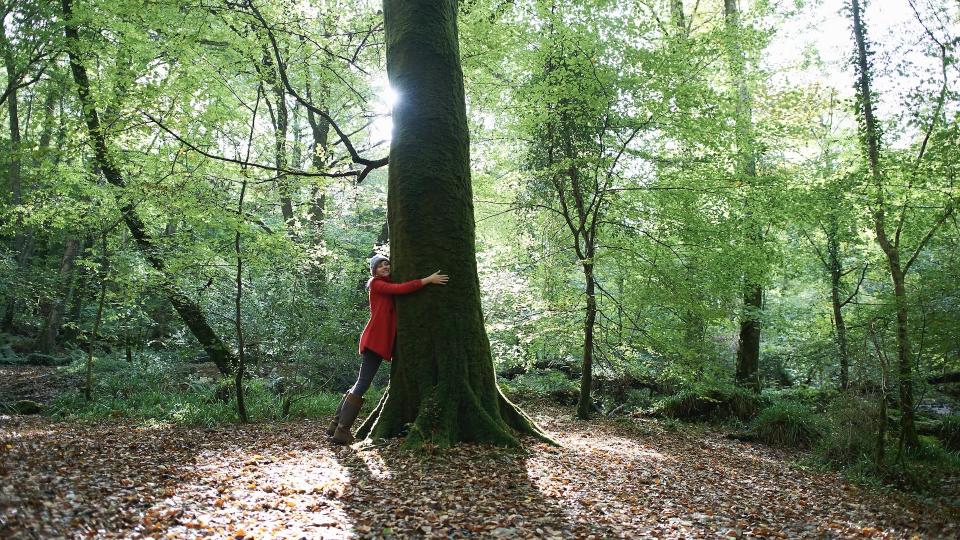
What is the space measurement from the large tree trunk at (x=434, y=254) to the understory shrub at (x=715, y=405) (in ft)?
23.4

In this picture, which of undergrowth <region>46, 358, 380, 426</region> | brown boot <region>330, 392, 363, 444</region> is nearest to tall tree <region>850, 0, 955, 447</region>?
brown boot <region>330, 392, 363, 444</region>

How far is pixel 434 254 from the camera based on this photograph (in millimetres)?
5465

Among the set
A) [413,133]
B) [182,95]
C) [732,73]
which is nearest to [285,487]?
[413,133]

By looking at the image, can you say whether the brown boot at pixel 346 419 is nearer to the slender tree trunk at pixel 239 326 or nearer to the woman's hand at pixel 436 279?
the woman's hand at pixel 436 279

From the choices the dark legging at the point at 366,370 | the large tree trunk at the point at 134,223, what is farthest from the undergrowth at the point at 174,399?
the dark legging at the point at 366,370

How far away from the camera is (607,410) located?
1169 centimetres

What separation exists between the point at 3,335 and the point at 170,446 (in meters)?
16.6

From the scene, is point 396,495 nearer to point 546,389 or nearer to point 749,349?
point 546,389

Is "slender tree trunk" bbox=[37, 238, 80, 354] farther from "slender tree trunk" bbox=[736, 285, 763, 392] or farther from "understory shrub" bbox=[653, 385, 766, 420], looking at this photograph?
"slender tree trunk" bbox=[736, 285, 763, 392]

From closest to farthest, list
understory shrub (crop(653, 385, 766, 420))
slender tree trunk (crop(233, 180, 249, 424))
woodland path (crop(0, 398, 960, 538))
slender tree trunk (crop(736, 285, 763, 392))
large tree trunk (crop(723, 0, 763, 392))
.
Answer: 1. woodland path (crop(0, 398, 960, 538))
2. slender tree trunk (crop(233, 180, 249, 424))
3. large tree trunk (crop(723, 0, 763, 392))
4. understory shrub (crop(653, 385, 766, 420))
5. slender tree trunk (crop(736, 285, 763, 392))

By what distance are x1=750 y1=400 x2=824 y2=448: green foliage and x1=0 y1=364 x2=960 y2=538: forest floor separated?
4.00 metres

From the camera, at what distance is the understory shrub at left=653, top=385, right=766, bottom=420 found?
11867mm

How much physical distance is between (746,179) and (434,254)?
23.5 feet

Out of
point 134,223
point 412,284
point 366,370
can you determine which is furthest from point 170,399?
point 412,284
